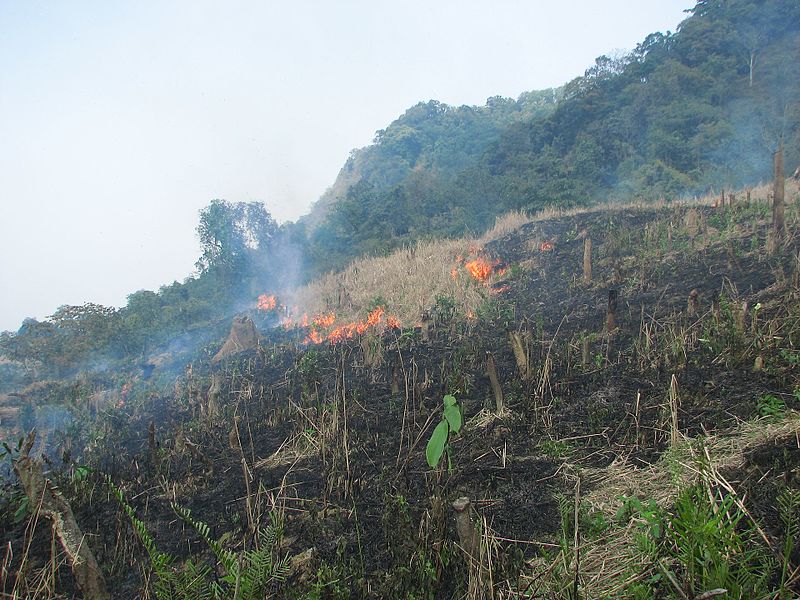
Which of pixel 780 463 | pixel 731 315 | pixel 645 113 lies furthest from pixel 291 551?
pixel 645 113

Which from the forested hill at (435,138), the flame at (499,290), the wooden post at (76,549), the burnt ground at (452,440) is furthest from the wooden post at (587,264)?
the forested hill at (435,138)

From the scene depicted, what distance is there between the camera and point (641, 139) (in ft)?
82.0

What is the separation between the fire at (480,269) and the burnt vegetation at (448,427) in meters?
0.18

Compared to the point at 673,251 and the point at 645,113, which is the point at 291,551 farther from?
the point at 645,113

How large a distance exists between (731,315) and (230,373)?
849 centimetres

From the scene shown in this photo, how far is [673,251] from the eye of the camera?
9727 millimetres

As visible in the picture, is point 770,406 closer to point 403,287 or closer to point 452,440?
point 452,440

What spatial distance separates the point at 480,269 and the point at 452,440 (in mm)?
9077

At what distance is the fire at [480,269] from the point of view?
12.3 metres

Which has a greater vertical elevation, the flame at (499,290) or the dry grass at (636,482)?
the dry grass at (636,482)

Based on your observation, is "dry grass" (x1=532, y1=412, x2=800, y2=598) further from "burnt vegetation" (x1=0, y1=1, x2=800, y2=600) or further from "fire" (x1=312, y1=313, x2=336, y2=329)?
"fire" (x1=312, y1=313, x2=336, y2=329)

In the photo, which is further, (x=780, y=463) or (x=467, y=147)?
(x=467, y=147)

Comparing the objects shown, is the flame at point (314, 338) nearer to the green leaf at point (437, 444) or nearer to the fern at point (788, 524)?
the green leaf at point (437, 444)

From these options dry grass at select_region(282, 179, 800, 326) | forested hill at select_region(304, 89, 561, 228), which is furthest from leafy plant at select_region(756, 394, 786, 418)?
forested hill at select_region(304, 89, 561, 228)
